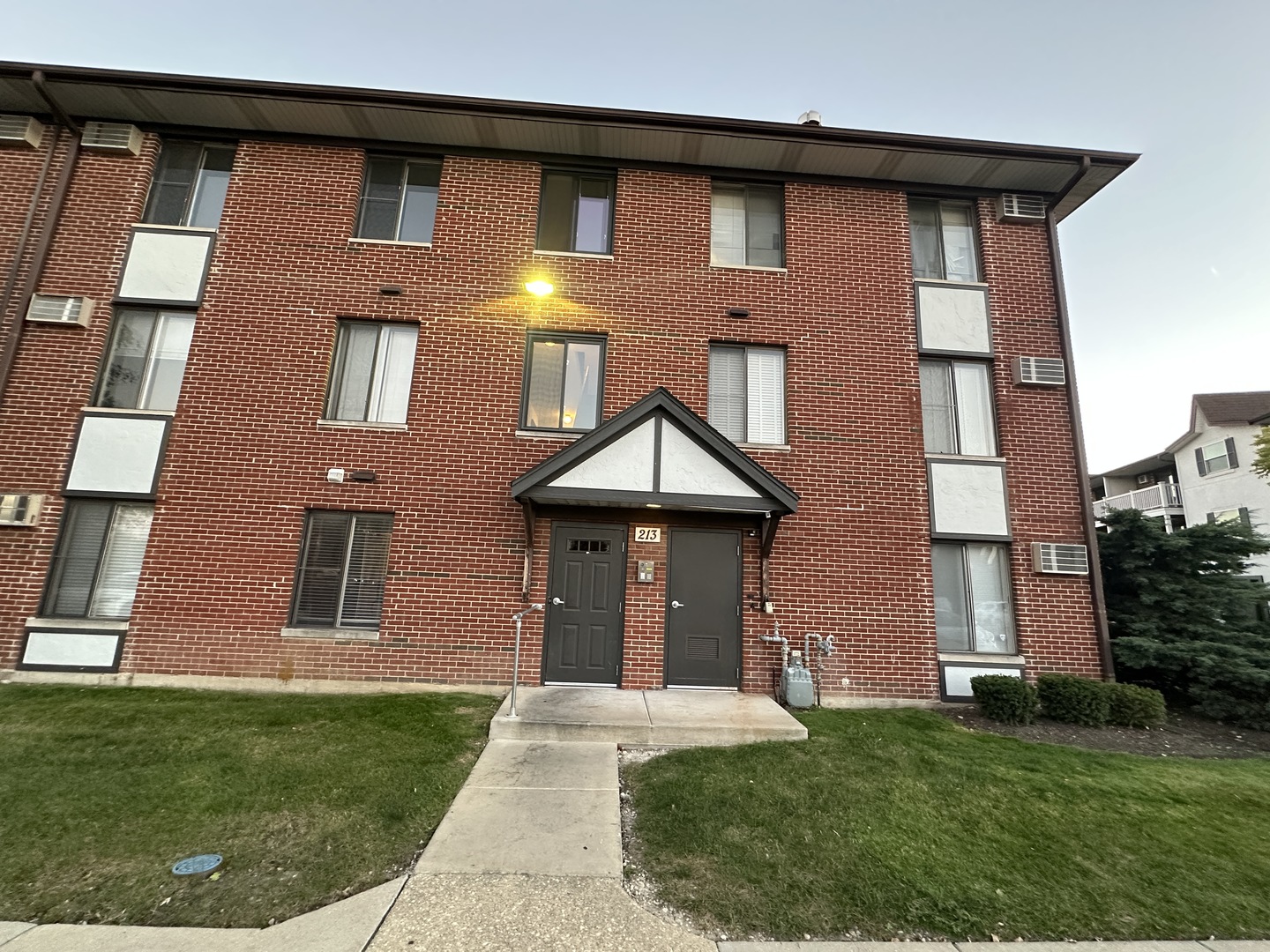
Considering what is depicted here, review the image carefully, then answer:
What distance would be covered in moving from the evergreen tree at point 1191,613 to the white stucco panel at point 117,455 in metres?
14.5

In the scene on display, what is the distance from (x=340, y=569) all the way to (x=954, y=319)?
1057 cm

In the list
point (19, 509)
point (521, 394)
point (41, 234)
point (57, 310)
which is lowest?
point (19, 509)

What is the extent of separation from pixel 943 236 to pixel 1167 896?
9.43 m

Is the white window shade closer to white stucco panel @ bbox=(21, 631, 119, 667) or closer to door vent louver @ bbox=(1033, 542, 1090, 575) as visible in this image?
door vent louver @ bbox=(1033, 542, 1090, 575)

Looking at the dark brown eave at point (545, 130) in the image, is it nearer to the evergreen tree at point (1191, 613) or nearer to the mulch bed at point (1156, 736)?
the evergreen tree at point (1191, 613)

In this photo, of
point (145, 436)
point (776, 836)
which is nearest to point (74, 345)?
point (145, 436)

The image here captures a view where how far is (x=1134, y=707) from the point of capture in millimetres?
6859

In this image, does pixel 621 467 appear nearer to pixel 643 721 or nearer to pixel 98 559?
pixel 643 721

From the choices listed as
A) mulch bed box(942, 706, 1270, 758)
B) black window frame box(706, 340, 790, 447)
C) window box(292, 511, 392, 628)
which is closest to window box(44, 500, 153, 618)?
window box(292, 511, 392, 628)

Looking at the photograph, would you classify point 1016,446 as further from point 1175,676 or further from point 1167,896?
point 1167,896

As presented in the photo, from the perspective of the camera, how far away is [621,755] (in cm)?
555

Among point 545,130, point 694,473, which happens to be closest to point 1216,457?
point 694,473

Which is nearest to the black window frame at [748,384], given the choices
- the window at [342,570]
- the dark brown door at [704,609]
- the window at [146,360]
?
the dark brown door at [704,609]

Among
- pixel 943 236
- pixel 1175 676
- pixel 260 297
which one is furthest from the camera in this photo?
pixel 943 236
